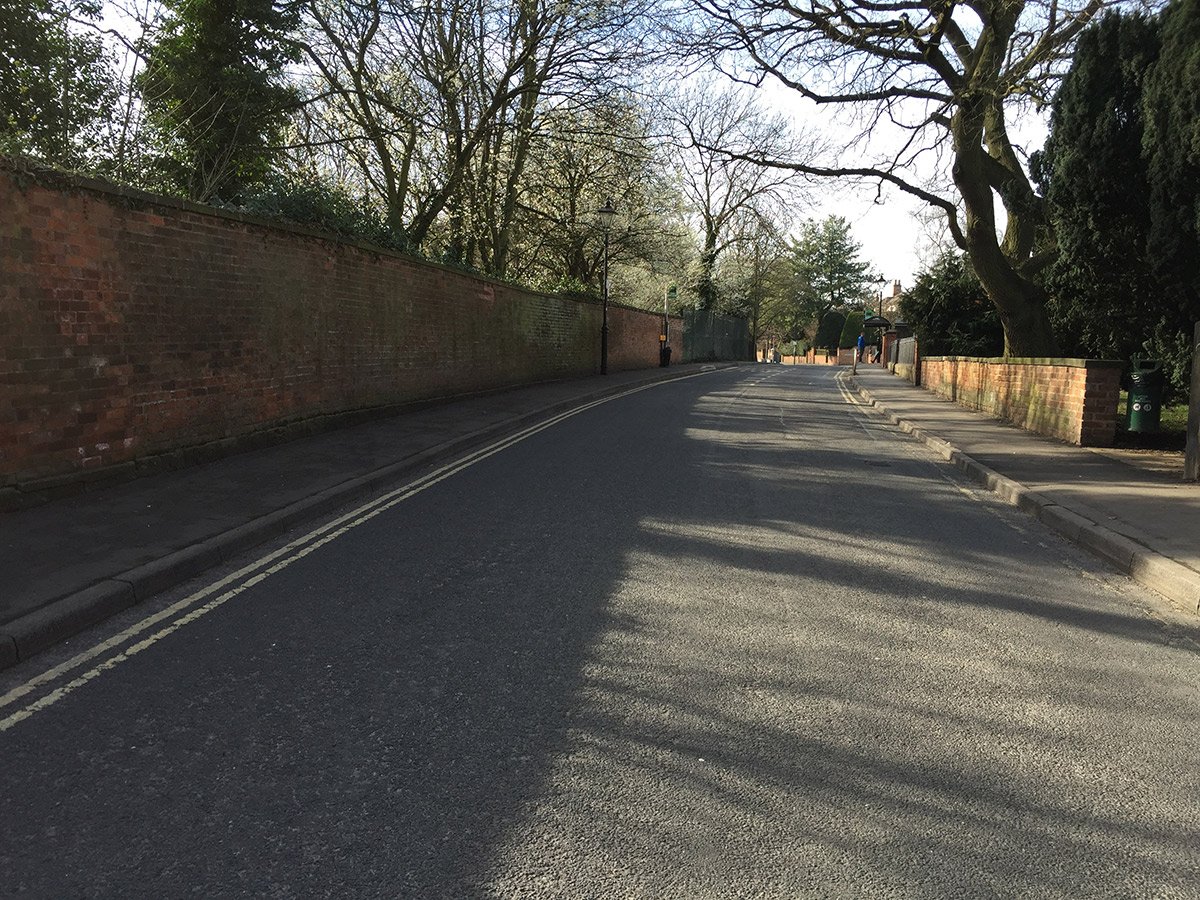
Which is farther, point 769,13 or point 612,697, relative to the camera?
point 769,13

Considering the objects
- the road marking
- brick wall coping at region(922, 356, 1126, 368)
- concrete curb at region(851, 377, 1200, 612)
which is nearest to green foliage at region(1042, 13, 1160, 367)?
brick wall coping at region(922, 356, 1126, 368)

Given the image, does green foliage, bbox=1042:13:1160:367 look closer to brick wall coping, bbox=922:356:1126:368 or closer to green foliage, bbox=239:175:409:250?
brick wall coping, bbox=922:356:1126:368

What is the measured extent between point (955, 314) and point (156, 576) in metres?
25.5

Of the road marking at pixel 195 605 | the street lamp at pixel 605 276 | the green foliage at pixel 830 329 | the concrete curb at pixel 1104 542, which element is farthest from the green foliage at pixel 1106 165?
the green foliage at pixel 830 329

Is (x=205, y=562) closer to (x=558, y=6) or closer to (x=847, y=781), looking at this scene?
(x=847, y=781)

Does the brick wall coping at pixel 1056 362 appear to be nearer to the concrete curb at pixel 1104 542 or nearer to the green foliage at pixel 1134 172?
the green foliage at pixel 1134 172

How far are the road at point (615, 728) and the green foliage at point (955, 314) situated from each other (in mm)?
20288

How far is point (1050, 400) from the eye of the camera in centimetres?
1279

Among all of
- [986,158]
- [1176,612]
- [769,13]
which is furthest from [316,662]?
[986,158]

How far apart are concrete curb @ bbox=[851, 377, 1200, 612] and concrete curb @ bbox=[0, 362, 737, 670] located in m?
6.30

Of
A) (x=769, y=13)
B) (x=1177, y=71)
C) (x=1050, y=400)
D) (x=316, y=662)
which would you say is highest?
(x=769, y=13)

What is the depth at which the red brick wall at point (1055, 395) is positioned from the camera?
11.4 m

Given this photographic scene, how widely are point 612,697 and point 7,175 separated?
246 inches

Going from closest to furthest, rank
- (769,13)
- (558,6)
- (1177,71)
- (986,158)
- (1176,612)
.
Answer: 1. (1176,612)
2. (1177,71)
3. (769,13)
4. (986,158)
5. (558,6)
